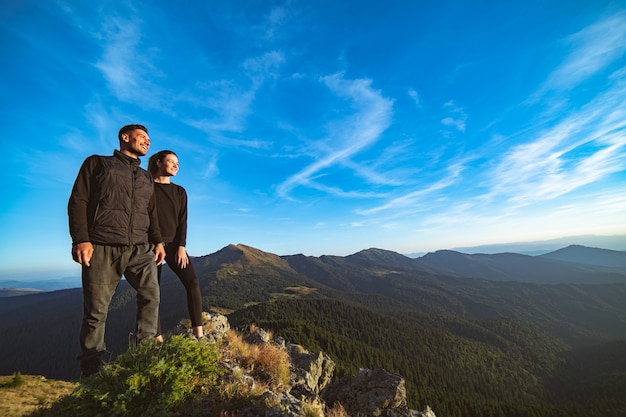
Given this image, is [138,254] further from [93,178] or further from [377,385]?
[377,385]

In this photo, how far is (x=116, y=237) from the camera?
4578 millimetres

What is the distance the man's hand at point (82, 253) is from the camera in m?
4.11

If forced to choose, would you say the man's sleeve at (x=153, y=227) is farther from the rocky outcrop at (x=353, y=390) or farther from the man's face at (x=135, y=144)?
the rocky outcrop at (x=353, y=390)

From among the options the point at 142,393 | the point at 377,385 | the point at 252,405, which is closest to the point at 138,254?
the point at 142,393

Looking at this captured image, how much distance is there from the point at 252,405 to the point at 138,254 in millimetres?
3064

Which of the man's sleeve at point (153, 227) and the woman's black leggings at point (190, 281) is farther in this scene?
the woman's black leggings at point (190, 281)

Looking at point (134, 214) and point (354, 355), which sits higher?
point (134, 214)

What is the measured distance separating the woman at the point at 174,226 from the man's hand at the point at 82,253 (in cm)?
185

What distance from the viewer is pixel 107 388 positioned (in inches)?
140

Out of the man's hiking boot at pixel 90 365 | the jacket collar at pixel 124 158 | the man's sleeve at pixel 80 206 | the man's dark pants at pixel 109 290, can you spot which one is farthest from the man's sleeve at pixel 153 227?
the man's hiking boot at pixel 90 365

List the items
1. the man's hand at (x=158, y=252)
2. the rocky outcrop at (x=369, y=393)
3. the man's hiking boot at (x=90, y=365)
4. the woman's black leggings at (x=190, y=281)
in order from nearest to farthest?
the man's hiking boot at (x=90, y=365) < the man's hand at (x=158, y=252) < the woman's black leggings at (x=190, y=281) < the rocky outcrop at (x=369, y=393)

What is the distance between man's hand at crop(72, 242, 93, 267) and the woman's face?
2.42m

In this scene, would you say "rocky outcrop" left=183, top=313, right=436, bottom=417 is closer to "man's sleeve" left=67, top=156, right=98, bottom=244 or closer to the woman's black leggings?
the woman's black leggings

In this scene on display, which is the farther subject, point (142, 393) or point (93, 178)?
point (93, 178)
